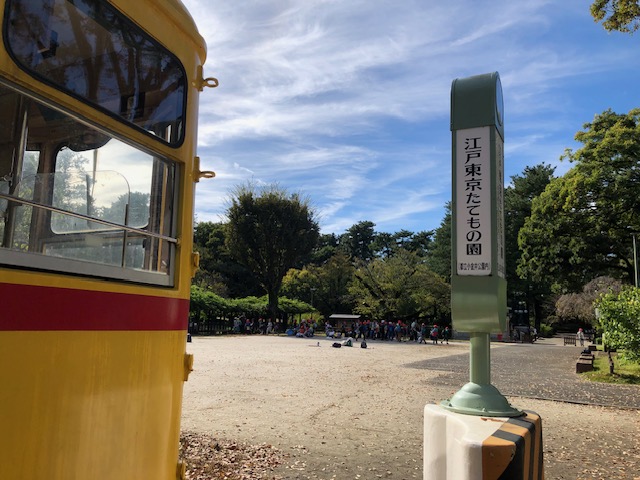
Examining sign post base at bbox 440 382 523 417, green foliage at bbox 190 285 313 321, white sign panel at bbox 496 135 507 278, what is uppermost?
white sign panel at bbox 496 135 507 278

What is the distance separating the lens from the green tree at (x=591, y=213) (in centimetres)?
2102

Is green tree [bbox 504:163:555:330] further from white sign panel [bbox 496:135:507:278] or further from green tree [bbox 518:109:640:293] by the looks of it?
white sign panel [bbox 496:135:507:278]

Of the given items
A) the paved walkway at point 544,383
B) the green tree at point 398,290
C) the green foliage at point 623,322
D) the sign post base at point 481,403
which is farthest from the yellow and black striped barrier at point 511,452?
the green tree at point 398,290

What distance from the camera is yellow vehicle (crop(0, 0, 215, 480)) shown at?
2.04m

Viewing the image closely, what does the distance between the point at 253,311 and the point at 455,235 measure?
1540 inches

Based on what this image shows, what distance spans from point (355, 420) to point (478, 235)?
589 cm

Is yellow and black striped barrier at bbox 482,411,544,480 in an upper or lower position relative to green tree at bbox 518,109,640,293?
lower

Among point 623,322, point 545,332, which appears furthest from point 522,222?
point 623,322

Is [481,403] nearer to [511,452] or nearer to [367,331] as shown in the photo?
[511,452]

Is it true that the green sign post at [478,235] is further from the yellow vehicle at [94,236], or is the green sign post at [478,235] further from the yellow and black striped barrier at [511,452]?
the yellow vehicle at [94,236]

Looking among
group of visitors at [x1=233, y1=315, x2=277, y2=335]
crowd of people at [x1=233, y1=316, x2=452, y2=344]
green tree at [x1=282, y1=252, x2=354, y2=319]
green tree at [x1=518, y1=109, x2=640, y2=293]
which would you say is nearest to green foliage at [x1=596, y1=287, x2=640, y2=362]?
green tree at [x1=518, y1=109, x2=640, y2=293]

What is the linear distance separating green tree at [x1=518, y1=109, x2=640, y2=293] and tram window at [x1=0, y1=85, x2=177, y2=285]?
22070 mm

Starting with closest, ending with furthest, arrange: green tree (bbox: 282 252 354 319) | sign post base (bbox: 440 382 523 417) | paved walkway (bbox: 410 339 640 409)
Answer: sign post base (bbox: 440 382 523 417) → paved walkway (bbox: 410 339 640 409) → green tree (bbox: 282 252 354 319)

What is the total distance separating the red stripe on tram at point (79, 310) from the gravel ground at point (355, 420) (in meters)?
3.27
